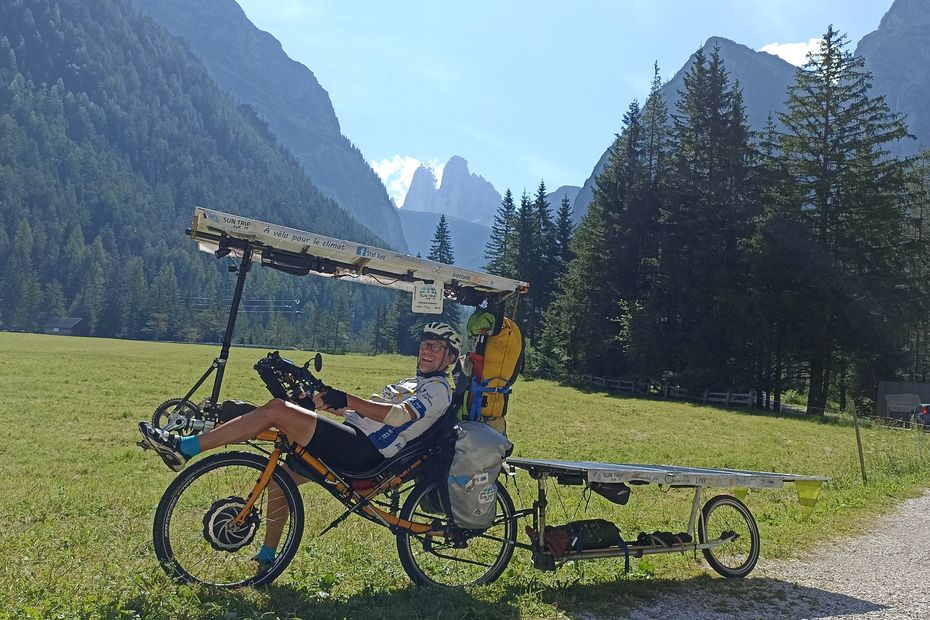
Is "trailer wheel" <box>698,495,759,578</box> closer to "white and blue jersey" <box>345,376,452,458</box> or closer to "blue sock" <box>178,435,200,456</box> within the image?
"white and blue jersey" <box>345,376,452,458</box>

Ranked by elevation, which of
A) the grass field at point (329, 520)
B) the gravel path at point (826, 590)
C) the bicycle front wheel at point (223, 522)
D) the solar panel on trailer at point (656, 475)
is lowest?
the grass field at point (329, 520)

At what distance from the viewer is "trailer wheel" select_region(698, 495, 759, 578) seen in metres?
6.13

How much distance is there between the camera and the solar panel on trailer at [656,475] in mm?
5543

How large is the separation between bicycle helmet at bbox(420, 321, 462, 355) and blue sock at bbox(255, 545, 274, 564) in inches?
80.4

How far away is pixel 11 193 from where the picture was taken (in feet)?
582

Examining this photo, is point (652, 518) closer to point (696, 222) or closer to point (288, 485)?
point (288, 485)

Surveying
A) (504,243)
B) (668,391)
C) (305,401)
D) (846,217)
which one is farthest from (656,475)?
(504,243)

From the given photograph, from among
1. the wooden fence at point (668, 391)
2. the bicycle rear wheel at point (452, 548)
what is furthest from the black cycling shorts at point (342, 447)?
the wooden fence at point (668, 391)

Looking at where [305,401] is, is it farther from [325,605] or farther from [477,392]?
[477,392]

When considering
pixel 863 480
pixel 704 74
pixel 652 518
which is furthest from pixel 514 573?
pixel 704 74

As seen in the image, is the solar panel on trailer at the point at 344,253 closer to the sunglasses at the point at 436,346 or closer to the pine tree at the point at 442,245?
the sunglasses at the point at 436,346

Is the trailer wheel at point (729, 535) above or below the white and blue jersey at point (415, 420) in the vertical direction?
below

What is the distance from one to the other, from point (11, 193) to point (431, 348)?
21290cm

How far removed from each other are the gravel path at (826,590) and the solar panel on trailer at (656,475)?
875 mm
